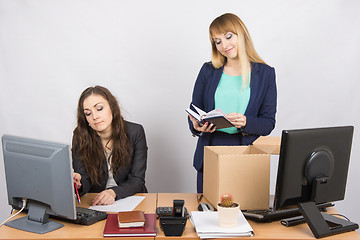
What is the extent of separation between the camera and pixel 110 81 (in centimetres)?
356

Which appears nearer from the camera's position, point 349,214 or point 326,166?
point 326,166

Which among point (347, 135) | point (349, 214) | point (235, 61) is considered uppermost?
point (235, 61)

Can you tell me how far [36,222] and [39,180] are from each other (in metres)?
0.23

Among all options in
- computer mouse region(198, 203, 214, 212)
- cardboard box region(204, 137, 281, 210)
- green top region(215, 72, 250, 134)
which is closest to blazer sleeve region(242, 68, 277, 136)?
green top region(215, 72, 250, 134)

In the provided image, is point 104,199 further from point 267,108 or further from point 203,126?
point 267,108

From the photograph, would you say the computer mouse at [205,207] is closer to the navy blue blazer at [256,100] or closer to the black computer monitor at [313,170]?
the black computer monitor at [313,170]

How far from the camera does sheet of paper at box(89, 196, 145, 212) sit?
2.03 meters

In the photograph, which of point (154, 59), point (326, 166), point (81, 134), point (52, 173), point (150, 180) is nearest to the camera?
point (52, 173)

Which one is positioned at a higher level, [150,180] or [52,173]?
[52,173]

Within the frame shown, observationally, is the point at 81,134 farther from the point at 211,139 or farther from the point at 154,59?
the point at 154,59

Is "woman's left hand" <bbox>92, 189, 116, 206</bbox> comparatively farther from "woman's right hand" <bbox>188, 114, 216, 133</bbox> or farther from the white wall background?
the white wall background

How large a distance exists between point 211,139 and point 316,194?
914 mm

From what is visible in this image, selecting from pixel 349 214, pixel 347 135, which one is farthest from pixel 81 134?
pixel 349 214

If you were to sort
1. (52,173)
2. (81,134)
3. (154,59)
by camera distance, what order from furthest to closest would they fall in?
(154,59), (81,134), (52,173)
